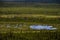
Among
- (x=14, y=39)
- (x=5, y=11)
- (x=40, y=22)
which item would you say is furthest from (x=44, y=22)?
(x=5, y=11)

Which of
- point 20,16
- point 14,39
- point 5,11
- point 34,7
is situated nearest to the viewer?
point 14,39

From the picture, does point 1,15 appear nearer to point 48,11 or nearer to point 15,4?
point 15,4

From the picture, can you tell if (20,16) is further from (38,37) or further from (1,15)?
(38,37)

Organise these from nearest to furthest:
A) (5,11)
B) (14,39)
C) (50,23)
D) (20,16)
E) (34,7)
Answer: (14,39) → (50,23) → (20,16) → (5,11) → (34,7)

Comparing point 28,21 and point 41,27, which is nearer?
point 41,27

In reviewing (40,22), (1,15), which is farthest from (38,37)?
(1,15)

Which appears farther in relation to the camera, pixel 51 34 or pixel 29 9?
pixel 29 9
